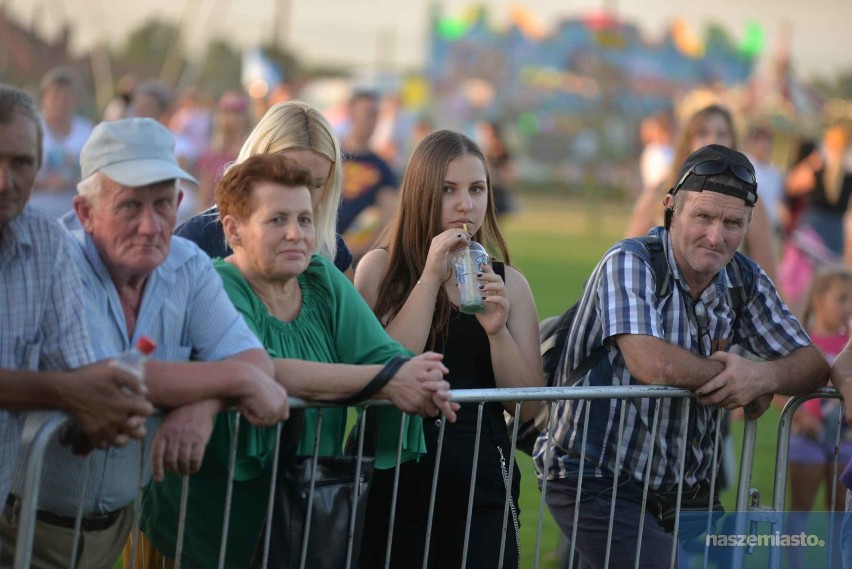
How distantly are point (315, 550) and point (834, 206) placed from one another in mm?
12759

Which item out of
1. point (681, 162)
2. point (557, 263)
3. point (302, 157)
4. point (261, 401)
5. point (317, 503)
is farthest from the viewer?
point (557, 263)

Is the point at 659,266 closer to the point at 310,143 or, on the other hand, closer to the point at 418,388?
the point at 418,388

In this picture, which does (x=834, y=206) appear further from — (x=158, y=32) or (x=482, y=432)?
(x=158, y=32)

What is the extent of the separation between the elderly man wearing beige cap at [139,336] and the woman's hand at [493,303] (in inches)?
39.9

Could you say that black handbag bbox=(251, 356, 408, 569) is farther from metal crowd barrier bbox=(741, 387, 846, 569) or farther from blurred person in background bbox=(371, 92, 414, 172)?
blurred person in background bbox=(371, 92, 414, 172)

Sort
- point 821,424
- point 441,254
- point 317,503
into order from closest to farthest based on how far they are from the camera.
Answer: point 317,503
point 441,254
point 821,424

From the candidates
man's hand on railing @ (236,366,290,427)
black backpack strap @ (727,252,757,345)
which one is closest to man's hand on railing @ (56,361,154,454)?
man's hand on railing @ (236,366,290,427)

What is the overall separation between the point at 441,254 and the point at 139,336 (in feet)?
4.17

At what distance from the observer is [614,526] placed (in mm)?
4504

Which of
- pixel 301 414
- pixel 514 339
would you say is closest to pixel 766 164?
pixel 514 339

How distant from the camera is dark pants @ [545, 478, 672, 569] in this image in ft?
14.7

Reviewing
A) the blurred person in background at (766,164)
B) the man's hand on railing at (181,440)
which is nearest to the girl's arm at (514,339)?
the man's hand on railing at (181,440)

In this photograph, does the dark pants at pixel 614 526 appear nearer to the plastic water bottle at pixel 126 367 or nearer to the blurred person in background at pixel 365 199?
the plastic water bottle at pixel 126 367

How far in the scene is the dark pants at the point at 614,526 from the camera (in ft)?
14.7
